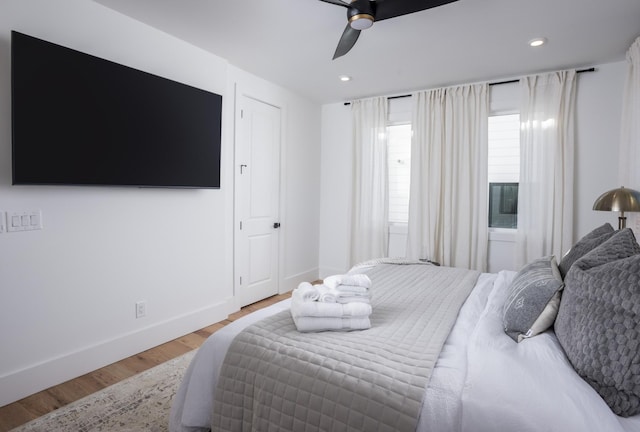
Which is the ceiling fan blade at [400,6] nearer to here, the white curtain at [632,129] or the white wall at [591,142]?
the white curtain at [632,129]

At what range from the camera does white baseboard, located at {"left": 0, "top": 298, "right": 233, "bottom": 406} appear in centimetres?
208

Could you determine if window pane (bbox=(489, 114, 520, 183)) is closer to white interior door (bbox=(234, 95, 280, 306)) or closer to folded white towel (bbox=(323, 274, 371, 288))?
white interior door (bbox=(234, 95, 280, 306))

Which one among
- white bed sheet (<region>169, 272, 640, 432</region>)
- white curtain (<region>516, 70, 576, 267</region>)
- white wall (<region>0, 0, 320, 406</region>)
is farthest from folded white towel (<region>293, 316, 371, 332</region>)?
white curtain (<region>516, 70, 576, 267</region>)

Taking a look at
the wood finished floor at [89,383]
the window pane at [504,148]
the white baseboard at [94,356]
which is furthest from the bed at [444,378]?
the window pane at [504,148]

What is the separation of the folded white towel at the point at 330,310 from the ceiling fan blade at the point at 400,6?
1688 millimetres

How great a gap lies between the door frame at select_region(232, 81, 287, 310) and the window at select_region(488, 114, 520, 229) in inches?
95.3

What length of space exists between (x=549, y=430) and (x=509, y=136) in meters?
3.57

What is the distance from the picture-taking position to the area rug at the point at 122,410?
6.08 feet

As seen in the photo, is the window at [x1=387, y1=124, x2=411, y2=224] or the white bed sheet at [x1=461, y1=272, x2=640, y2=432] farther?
the window at [x1=387, y1=124, x2=411, y2=224]

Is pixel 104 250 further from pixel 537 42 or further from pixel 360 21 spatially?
pixel 537 42

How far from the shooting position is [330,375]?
1.23m

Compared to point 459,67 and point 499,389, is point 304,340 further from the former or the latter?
point 459,67

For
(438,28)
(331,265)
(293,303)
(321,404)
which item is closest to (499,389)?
(321,404)

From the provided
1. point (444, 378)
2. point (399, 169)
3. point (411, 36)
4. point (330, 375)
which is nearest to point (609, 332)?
point (444, 378)
